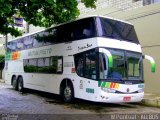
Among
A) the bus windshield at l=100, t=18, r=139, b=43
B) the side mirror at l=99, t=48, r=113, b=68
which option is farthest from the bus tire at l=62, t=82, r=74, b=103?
the bus windshield at l=100, t=18, r=139, b=43

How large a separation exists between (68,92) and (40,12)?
12.4 ft

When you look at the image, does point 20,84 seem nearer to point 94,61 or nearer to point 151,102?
point 94,61

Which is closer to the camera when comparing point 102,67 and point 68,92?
point 102,67

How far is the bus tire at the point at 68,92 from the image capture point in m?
14.6

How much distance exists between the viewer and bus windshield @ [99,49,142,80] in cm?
1263

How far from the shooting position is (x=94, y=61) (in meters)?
12.9

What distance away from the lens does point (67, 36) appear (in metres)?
15.4

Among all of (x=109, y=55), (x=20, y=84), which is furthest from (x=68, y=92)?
(x=20, y=84)

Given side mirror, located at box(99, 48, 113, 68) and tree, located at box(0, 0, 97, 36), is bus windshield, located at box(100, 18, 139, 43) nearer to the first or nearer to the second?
side mirror, located at box(99, 48, 113, 68)

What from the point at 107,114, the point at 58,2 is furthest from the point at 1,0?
the point at 107,114

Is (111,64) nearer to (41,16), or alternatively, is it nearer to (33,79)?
(41,16)

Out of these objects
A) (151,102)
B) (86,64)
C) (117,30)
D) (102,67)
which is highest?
(117,30)

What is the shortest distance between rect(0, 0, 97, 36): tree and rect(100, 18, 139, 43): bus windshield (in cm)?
101

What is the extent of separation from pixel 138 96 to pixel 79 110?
253 centimetres
